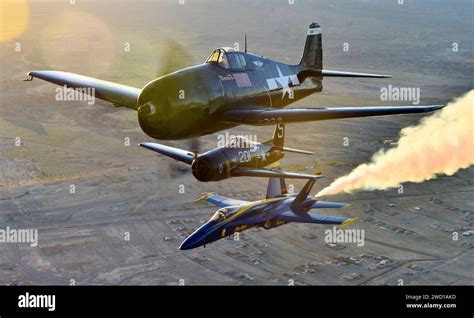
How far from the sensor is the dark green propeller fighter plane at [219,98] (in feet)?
104

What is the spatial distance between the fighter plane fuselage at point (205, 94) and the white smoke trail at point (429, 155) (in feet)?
63.2

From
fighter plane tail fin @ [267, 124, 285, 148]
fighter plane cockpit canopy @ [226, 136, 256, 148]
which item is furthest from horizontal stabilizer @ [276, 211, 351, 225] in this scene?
fighter plane cockpit canopy @ [226, 136, 256, 148]

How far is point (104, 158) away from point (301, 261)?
7392cm

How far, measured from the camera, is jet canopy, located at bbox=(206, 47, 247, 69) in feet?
119

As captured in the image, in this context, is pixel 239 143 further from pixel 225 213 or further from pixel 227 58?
pixel 225 213

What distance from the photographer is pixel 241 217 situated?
67500mm

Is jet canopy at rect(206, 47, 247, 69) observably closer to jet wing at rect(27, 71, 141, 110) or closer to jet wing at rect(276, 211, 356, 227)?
jet wing at rect(27, 71, 141, 110)

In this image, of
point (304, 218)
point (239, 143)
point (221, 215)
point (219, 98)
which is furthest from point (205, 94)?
point (221, 215)

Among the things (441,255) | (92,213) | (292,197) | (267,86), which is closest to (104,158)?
(92,213)

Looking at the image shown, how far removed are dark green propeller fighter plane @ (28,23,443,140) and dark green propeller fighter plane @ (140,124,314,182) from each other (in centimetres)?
440

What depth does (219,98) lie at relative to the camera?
34875 mm

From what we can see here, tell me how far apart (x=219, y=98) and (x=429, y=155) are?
30.4 m

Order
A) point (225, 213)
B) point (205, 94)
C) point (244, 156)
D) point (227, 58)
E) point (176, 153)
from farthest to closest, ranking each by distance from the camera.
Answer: point (225, 213)
point (244, 156)
point (176, 153)
point (227, 58)
point (205, 94)
